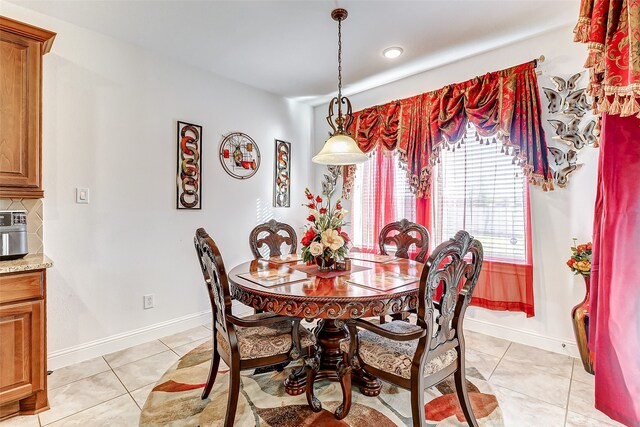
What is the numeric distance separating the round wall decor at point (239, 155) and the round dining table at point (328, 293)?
1521mm

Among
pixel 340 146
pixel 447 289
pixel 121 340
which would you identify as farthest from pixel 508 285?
pixel 121 340

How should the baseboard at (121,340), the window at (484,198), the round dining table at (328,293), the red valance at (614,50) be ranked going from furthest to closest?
the window at (484,198) → the baseboard at (121,340) → the round dining table at (328,293) → the red valance at (614,50)

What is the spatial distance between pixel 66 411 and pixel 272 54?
3.05m

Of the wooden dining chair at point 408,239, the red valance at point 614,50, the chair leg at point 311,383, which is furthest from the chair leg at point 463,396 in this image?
the red valance at point 614,50

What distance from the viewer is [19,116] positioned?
194 centimetres

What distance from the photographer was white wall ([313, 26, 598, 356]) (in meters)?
2.46

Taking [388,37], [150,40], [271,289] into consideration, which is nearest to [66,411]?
[271,289]

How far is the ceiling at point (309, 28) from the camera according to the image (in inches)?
88.4

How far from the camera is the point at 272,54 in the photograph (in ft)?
9.62

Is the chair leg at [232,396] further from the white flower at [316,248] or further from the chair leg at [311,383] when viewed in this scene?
the white flower at [316,248]

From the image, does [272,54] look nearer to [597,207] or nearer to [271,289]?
[271,289]

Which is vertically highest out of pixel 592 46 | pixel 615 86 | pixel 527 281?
pixel 592 46

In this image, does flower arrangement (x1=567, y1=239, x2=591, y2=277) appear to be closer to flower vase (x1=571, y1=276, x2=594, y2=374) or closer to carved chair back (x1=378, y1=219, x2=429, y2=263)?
flower vase (x1=571, y1=276, x2=594, y2=374)

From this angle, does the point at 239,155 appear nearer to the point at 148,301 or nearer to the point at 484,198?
the point at 148,301
